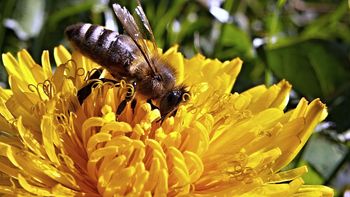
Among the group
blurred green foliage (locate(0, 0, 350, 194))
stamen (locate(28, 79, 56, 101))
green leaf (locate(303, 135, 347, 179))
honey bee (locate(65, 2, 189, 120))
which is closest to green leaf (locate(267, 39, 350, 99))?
blurred green foliage (locate(0, 0, 350, 194))

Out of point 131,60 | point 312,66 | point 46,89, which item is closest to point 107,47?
point 131,60

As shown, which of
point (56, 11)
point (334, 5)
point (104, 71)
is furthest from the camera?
point (334, 5)

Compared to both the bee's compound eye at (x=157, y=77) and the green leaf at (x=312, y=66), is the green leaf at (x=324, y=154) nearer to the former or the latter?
the green leaf at (x=312, y=66)

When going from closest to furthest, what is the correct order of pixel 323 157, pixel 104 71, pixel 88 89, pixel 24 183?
pixel 24 183 → pixel 88 89 → pixel 104 71 → pixel 323 157

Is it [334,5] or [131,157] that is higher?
[131,157]

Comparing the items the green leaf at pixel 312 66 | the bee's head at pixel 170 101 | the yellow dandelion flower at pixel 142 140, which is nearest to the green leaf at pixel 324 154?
the green leaf at pixel 312 66

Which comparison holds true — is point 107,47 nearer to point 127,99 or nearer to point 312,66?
point 127,99

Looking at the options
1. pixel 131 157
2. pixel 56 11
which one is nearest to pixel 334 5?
pixel 56 11

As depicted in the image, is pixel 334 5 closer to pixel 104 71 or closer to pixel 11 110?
pixel 104 71
